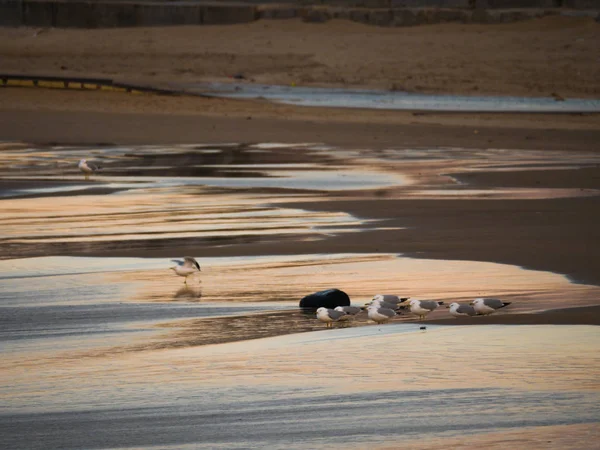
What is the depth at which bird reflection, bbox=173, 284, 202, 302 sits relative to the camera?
9.41 metres

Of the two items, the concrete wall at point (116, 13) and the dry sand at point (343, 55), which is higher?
the concrete wall at point (116, 13)

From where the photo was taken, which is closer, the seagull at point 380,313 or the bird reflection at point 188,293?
the seagull at point 380,313

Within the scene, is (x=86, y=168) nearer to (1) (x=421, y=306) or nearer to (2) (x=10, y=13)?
(1) (x=421, y=306)

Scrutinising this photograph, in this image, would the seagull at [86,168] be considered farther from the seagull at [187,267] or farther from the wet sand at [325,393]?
the wet sand at [325,393]

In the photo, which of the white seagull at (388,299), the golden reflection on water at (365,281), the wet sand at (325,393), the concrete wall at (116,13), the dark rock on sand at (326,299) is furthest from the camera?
the concrete wall at (116,13)

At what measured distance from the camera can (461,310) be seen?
8.55 metres

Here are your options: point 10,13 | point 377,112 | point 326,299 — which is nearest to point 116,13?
point 10,13

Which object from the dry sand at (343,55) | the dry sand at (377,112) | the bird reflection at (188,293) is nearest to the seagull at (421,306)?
the bird reflection at (188,293)

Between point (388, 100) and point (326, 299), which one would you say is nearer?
point (326, 299)

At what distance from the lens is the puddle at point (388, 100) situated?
29984 mm

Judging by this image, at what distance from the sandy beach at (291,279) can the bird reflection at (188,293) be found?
4cm

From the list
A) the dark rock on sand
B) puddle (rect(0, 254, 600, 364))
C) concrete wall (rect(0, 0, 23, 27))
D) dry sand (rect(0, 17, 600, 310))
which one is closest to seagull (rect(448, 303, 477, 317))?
puddle (rect(0, 254, 600, 364))

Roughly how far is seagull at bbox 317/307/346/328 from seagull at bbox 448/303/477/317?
2.36 feet

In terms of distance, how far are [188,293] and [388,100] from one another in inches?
906
